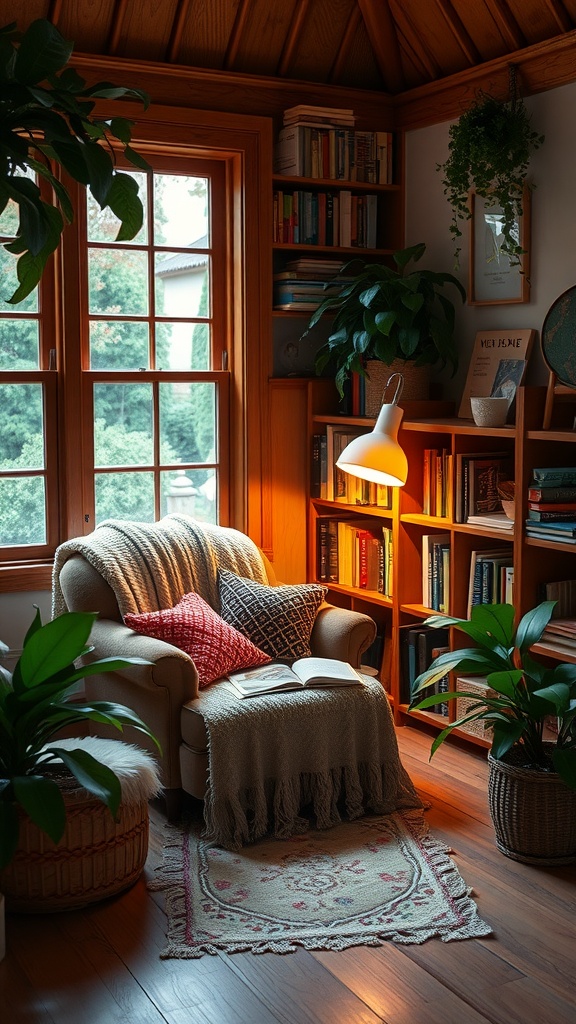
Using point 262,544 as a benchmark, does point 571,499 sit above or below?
above

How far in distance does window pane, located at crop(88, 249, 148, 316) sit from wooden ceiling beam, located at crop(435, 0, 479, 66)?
4.82ft

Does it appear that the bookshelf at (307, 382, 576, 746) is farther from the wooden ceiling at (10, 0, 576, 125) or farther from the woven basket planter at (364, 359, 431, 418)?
the wooden ceiling at (10, 0, 576, 125)

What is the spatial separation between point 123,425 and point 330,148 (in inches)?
56.6

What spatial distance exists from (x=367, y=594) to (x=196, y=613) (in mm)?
1028

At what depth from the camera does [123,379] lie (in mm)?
4359

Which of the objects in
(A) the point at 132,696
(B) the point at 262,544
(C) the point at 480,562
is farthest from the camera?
(B) the point at 262,544

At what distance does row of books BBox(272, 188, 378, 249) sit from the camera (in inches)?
179

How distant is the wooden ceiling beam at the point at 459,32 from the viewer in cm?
419

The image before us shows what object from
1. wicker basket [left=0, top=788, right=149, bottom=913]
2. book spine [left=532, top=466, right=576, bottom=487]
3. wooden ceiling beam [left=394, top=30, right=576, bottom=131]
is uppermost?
wooden ceiling beam [left=394, top=30, right=576, bottom=131]

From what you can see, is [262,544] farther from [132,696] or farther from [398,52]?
[398,52]

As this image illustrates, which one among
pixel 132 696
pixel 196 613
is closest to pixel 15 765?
pixel 132 696

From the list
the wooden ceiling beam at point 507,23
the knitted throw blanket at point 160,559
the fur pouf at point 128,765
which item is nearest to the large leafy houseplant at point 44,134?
the fur pouf at point 128,765

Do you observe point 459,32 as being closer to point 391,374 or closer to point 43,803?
point 391,374

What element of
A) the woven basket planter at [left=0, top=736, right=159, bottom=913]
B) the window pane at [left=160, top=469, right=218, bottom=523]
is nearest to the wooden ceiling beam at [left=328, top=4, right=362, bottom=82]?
the window pane at [left=160, top=469, right=218, bottom=523]
